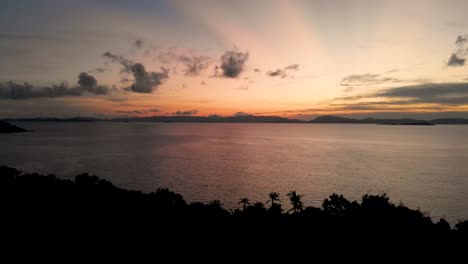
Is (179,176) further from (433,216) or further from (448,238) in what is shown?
(448,238)

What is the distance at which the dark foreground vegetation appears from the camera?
125 ft

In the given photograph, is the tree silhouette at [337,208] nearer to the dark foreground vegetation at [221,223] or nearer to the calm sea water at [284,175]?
the dark foreground vegetation at [221,223]

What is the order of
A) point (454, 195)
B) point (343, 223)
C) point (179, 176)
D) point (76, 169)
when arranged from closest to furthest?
point (343, 223) < point (454, 195) < point (179, 176) < point (76, 169)

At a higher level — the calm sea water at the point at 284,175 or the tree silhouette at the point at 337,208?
the tree silhouette at the point at 337,208

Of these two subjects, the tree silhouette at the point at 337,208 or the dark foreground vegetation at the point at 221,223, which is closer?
the dark foreground vegetation at the point at 221,223

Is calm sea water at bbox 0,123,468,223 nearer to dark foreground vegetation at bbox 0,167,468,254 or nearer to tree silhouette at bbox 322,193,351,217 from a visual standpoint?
tree silhouette at bbox 322,193,351,217

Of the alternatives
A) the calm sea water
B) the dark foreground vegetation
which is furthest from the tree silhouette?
the calm sea water

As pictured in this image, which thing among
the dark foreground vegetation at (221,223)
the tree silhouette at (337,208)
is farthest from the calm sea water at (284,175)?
the dark foreground vegetation at (221,223)

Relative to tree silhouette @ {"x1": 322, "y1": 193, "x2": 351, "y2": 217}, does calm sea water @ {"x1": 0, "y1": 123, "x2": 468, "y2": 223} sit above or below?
below

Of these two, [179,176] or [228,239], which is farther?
[179,176]

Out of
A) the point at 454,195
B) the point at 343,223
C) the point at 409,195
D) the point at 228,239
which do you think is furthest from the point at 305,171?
the point at 228,239

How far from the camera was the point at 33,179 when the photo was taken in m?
65.6

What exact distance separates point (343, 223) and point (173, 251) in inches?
936

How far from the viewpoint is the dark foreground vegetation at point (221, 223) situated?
125ft
